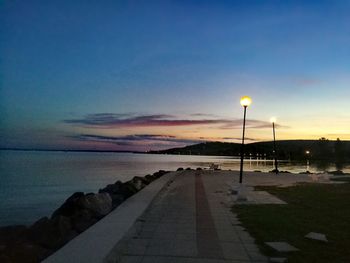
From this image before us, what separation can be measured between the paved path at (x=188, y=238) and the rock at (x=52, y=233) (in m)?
2.42

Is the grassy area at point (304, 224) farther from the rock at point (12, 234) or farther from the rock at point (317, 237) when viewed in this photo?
the rock at point (12, 234)

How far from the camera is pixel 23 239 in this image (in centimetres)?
1248

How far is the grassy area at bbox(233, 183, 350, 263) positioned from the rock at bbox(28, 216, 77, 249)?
198 inches

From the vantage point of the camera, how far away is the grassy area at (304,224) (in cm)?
750

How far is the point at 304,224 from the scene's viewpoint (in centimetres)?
1045

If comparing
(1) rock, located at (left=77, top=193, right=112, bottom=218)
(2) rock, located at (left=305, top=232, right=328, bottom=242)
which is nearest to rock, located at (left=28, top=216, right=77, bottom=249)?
(1) rock, located at (left=77, top=193, right=112, bottom=218)

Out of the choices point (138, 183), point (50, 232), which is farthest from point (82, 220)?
point (138, 183)

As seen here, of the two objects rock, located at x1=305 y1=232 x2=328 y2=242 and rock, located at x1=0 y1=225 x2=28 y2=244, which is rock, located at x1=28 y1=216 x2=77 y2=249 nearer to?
rock, located at x1=0 y1=225 x2=28 y2=244

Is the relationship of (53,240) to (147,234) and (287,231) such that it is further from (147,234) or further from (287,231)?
(287,231)

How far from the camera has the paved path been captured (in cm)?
707

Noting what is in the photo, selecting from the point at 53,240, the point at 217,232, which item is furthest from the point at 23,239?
the point at 217,232

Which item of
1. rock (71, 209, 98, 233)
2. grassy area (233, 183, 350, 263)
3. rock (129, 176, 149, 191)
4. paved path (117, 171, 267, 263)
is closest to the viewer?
paved path (117, 171, 267, 263)

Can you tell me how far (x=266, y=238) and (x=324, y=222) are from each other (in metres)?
2.94

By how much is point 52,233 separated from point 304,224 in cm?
717
